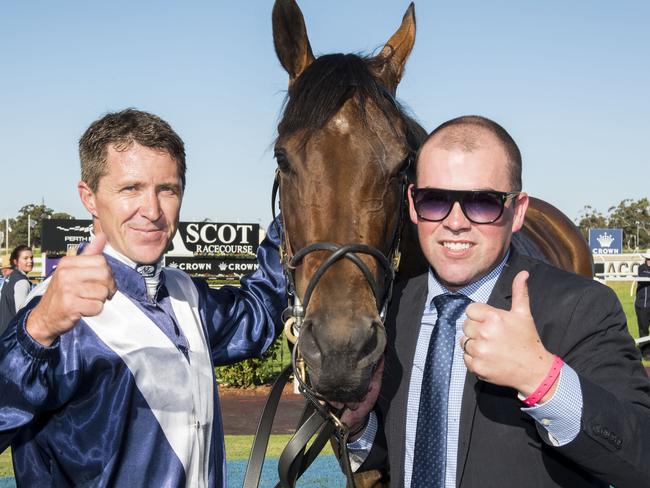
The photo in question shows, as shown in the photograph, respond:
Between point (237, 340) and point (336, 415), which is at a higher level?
point (237, 340)

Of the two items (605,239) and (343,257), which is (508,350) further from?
(605,239)

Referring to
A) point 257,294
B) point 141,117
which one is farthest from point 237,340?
point 141,117

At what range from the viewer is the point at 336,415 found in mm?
2291

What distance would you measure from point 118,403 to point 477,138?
1263 millimetres

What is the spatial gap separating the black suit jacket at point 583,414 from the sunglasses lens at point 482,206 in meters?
0.20

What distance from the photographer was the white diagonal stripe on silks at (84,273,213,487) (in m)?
2.03

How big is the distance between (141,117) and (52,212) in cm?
7217

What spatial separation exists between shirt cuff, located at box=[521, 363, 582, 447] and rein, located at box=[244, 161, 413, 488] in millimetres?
804

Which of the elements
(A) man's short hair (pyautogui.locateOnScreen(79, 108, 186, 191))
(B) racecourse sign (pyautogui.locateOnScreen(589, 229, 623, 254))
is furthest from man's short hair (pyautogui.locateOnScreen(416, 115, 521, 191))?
(B) racecourse sign (pyautogui.locateOnScreen(589, 229, 623, 254))

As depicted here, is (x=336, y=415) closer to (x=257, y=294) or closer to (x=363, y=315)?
(x=363, y=315)

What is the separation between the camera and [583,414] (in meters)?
1.54

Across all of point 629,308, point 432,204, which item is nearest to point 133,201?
point 432,204

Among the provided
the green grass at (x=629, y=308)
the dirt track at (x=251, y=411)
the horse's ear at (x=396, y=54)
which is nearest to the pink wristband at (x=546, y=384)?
the horse's ear at (x=396, y=54)

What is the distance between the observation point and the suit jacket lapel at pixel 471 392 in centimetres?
184
